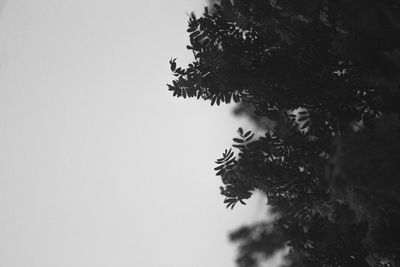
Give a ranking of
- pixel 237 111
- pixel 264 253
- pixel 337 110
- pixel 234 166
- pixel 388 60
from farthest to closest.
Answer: pixel 237 111 < pixel 264 253 < pixel 234 166 < pixel 337 110 < pixel 388 60

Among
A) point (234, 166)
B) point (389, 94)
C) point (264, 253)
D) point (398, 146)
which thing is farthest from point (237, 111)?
point (398, 146)

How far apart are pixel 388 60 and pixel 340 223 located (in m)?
0.79

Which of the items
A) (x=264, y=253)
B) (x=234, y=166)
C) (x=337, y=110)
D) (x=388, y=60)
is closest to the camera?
(x=388, y=60)

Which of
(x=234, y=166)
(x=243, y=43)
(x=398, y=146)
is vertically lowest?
(x=398, y=146)

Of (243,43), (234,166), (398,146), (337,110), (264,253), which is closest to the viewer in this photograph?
(398,146)

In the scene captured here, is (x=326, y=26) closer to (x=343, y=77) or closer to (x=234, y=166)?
(x=343, y=77)

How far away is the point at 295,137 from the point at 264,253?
1707 mm

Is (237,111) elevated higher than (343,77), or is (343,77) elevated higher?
(237,111)

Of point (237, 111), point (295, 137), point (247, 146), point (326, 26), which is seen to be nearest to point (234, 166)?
point (247, 146)

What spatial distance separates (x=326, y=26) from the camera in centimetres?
138

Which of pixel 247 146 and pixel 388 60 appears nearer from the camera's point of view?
pixel 388 60

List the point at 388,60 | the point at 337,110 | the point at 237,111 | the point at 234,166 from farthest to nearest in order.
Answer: the point at 237,111
the point at 234,166
the point at 337,110
the point at 388,60

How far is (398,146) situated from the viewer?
0.67m

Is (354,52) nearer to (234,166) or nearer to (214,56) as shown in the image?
(214,56)
